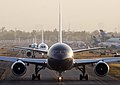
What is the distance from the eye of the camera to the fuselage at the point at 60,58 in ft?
93.6

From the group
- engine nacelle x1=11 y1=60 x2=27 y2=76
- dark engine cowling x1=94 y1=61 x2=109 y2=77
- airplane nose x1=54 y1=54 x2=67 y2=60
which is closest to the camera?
airplane nose x1=54 y1=54 x2=67 y2=60

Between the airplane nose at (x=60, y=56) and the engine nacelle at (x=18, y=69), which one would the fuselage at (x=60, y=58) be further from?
the engine nacelle at (x=18, y=69)

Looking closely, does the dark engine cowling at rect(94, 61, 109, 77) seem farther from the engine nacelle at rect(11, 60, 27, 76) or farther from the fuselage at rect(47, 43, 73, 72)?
the engine nacelle at rect(11, 60, 27, 76)

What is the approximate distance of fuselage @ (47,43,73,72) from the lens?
2852 centimetres

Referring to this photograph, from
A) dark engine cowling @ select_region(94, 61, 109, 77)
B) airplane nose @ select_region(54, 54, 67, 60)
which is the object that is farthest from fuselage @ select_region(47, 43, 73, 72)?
dark engine cowling @ select_region(94, 61, 109, 77)

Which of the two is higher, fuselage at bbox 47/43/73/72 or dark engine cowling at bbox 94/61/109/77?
fuselage at bbox 47/43/73/72

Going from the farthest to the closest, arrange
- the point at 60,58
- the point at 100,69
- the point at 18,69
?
the point at 100,69, the point at 18,69, the point at 60,58

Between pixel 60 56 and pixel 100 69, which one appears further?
pixel 100 69

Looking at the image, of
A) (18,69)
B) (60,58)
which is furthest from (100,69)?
(18,69)

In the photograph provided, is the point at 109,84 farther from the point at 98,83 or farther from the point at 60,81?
the point at 60,81

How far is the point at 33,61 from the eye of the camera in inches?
1257

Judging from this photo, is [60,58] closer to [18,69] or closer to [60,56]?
[60,56]

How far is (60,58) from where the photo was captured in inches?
1119

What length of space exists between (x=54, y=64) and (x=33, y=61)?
3.43 m
